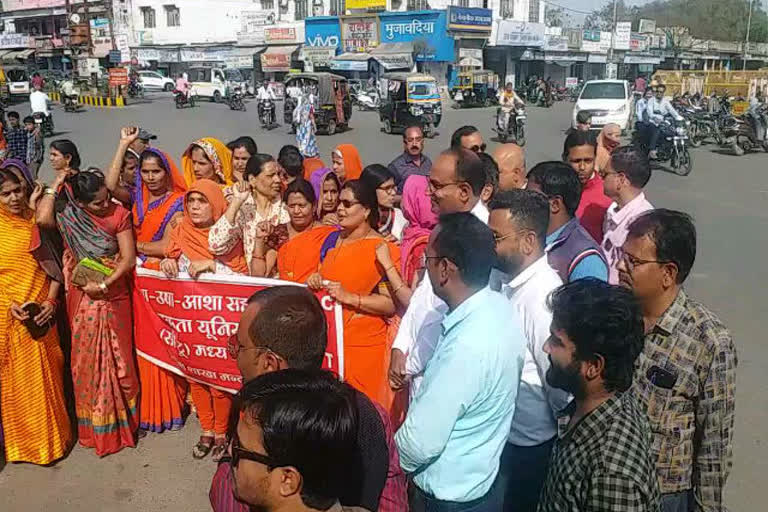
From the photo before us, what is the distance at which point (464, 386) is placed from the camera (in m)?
1.90

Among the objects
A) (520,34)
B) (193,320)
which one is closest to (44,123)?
(193,320)

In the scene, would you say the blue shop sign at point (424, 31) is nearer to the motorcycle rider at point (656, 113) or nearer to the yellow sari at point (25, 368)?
the motorcycle rider at point (656, 113)

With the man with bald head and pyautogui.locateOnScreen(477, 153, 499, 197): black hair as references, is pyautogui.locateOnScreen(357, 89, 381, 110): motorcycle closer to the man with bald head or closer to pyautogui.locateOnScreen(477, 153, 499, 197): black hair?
the man with bald head

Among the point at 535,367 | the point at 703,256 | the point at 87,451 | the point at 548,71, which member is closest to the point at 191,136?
the point at 703,256

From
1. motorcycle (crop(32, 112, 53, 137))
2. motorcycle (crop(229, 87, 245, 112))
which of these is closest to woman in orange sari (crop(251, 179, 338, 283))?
motorcycle (crop(32, 112, 53, 137))

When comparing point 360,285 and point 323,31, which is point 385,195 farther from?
point 323,31

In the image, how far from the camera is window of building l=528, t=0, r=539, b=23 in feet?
135

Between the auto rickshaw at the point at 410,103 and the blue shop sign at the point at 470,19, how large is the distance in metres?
13.0

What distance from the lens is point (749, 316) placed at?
5.76 m

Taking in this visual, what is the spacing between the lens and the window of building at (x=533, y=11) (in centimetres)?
4122

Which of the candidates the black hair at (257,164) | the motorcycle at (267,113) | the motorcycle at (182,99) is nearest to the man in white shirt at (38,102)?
Answer: the motorcycle at (267,113)

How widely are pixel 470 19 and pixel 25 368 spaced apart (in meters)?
35.2

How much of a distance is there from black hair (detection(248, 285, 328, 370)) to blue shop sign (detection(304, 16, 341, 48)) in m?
36.9

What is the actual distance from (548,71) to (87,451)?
46486 millimetres
